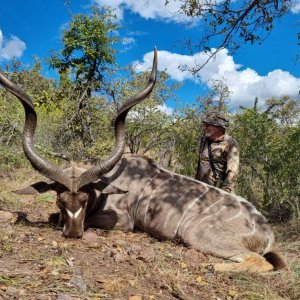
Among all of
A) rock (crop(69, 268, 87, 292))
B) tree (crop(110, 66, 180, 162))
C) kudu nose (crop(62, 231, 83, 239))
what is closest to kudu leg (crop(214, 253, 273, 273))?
rock (crop(69, 268, 87, 292))

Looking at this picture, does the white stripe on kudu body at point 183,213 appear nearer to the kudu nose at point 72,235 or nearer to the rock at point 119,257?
the kudu nose at point 72,235

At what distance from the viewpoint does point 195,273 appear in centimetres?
315

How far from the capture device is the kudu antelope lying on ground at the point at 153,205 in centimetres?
364

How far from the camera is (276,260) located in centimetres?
336

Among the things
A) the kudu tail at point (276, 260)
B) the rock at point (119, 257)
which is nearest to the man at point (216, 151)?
the kudu tail at point (276, 260)

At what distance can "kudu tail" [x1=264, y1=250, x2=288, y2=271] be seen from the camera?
3311 mm

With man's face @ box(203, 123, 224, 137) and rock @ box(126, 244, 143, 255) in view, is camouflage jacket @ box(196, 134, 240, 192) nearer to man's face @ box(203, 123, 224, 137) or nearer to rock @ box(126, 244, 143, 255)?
man's face @ box(203, 123, 224, 137)

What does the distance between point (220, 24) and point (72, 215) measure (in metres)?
3.00

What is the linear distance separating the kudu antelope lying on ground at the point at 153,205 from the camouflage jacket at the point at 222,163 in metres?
0.57

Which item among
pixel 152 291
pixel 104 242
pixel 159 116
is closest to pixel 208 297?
pixel 152 291

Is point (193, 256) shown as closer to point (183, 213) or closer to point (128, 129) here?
point (183, 213)

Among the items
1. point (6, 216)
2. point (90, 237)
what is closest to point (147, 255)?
point (90, 237)

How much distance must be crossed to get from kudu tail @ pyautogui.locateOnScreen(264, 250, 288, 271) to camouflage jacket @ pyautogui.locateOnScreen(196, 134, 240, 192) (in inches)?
51.2

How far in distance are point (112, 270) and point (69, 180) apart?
3.80 feet
